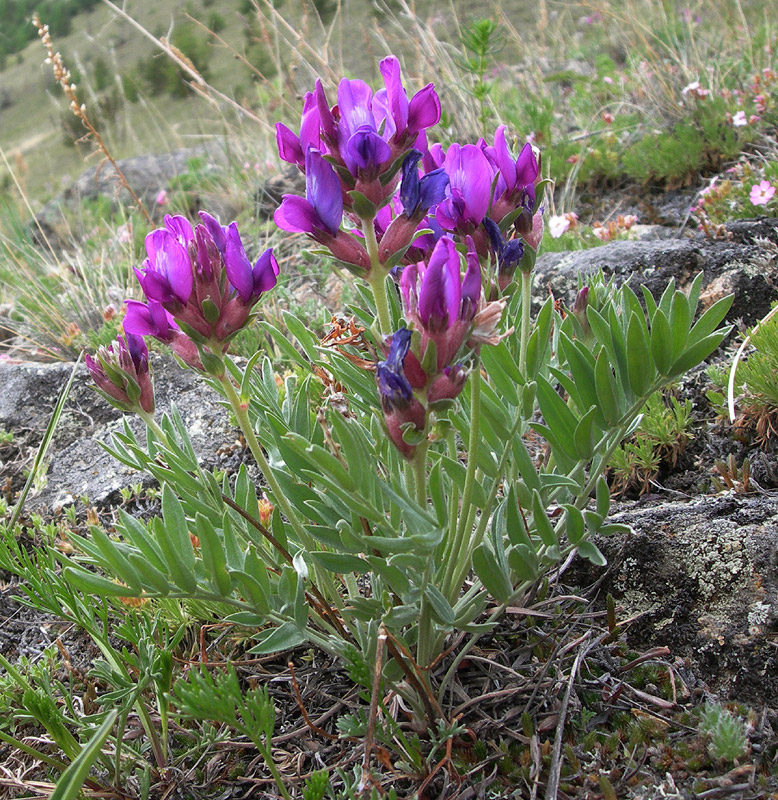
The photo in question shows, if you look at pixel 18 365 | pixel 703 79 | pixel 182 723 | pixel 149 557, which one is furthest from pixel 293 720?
pixel 703 79

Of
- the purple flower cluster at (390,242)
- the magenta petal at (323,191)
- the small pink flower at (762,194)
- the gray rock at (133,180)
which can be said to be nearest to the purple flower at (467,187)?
the purple flower cluster at (390,242)

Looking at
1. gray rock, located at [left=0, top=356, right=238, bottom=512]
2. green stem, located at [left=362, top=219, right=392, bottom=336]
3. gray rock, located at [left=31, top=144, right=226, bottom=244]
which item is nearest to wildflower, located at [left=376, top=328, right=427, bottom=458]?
green stem, located at [left=362, top=219, right=392, bottom=336]

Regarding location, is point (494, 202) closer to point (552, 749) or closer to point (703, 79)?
point (552, 749)

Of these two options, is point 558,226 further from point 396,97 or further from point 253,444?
point 253,444

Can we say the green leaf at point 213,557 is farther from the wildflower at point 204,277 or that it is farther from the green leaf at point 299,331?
the green leaf at point 299,331

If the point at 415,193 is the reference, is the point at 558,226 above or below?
below

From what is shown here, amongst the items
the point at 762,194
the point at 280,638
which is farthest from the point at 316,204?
the point at 762,194
